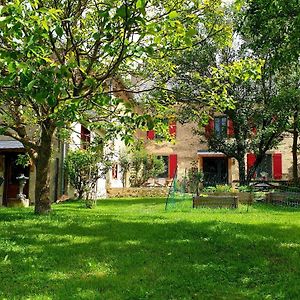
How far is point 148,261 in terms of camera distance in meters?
6.39

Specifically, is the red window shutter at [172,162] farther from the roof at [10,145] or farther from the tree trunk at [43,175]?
the tree trunk at [43,175]

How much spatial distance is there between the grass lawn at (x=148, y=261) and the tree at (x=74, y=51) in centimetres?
203

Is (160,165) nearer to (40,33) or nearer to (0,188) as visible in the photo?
(0,188)

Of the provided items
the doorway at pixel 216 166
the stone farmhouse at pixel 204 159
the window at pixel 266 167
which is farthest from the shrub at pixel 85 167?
the window at pixel 266 167

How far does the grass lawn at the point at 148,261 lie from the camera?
16.4 feet

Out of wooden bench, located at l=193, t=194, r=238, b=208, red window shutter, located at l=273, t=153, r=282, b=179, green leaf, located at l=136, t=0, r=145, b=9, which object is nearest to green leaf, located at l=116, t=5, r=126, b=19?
green leaf, located at l=136, t=0, r=145, b=9

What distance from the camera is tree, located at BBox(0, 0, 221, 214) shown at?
435cm

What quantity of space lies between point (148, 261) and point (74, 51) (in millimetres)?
4679

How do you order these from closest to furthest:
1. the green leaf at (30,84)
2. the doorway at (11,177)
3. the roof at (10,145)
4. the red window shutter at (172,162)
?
the green leaf at (30,84)
the roof at (10,145)
the doorway at (11,177)
the red window shutter at (172,162)

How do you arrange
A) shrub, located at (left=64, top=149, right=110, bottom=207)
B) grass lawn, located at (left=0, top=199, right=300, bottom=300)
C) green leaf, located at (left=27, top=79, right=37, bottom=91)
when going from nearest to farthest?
green leaf, located at (left=27, top=79, right=37, bottom=91)
grass lawn, located at (left=0, top=199, right=300, bottom=300)
shrub, located at (left=64, top=149, right=110, bottom=207)

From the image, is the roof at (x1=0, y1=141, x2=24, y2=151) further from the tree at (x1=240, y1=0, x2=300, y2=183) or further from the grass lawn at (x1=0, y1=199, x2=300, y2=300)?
the tree at (x1=240, y1=0, x2=300, y2=183)

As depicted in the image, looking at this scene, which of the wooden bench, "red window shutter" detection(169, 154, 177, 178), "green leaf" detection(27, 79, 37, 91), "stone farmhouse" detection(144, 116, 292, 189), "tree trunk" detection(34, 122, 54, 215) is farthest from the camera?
"red window shutter" detection(169, 154, 177, 178)

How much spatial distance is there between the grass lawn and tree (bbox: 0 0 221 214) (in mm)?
2028

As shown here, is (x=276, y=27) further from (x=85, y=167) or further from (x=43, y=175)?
(x=85, y=167)
